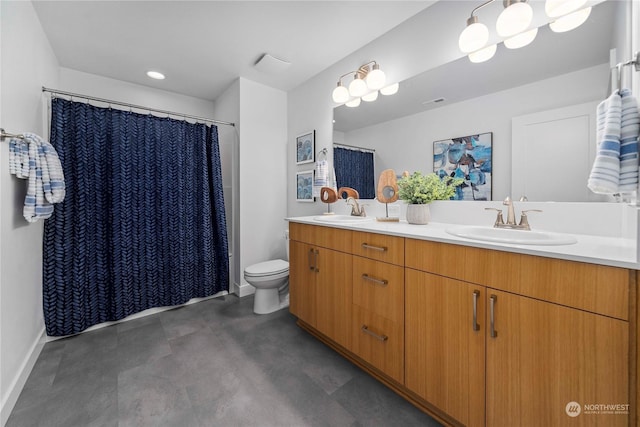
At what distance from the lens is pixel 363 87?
6.72 feet

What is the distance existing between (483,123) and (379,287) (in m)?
1.12

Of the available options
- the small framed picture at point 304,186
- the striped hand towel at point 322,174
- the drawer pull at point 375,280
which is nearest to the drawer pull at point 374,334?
the drawer pull at point 375,280

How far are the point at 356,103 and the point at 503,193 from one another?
4.37 ft

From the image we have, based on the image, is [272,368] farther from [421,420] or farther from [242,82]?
[242,82]

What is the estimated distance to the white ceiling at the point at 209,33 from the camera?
5.43 ft

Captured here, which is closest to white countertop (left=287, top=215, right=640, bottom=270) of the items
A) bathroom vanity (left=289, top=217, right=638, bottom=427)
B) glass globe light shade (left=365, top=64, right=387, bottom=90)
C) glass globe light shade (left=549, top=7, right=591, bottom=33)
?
bathroom vanity (left=289, top=217, right=638, bottom=427)

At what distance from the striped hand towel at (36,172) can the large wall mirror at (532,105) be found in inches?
91.1

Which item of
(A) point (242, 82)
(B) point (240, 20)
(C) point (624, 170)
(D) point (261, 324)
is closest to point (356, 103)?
(B) point (240, 20)

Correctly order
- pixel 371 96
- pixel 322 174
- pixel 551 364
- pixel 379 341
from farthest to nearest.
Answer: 1. pixel 322 174
2. pixel 371 96
3. pixel 379 341
4. pixel 551 364

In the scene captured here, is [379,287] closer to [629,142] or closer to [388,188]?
[388,188]

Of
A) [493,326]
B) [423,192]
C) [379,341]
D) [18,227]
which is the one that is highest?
[423,192]

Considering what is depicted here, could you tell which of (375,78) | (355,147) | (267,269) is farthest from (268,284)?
(375,78)

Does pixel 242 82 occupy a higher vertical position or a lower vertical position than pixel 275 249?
higher

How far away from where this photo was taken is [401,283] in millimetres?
1236
